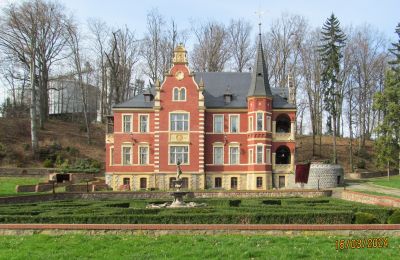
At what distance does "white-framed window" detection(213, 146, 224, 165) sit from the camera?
43.2m

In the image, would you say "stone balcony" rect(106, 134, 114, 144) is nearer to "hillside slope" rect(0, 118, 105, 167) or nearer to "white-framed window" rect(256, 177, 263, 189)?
"hillside slope" rect(0, 118, 105, 167)

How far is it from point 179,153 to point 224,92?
288 inches

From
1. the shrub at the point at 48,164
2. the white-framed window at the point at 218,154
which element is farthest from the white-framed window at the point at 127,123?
the shrub at the point at 48,164

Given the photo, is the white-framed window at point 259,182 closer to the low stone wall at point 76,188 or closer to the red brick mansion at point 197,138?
the red brick mansion at point 197,138

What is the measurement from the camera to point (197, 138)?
4238 centimetres

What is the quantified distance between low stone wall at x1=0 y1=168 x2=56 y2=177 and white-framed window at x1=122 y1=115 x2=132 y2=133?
8.64 m

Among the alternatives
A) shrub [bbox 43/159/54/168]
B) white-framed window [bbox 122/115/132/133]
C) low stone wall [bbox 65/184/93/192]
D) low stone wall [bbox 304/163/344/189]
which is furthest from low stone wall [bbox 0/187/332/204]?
shrub [bbox 43/159/54/168]

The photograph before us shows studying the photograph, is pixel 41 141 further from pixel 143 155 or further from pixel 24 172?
pixel 143 155

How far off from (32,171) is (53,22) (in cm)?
1759

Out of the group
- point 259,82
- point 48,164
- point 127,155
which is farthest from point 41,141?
point 259,82

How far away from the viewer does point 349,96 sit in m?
60.4

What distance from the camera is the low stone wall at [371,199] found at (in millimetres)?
24973

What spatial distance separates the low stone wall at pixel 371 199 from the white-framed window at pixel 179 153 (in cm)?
1500

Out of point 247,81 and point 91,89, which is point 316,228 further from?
point 91,89
